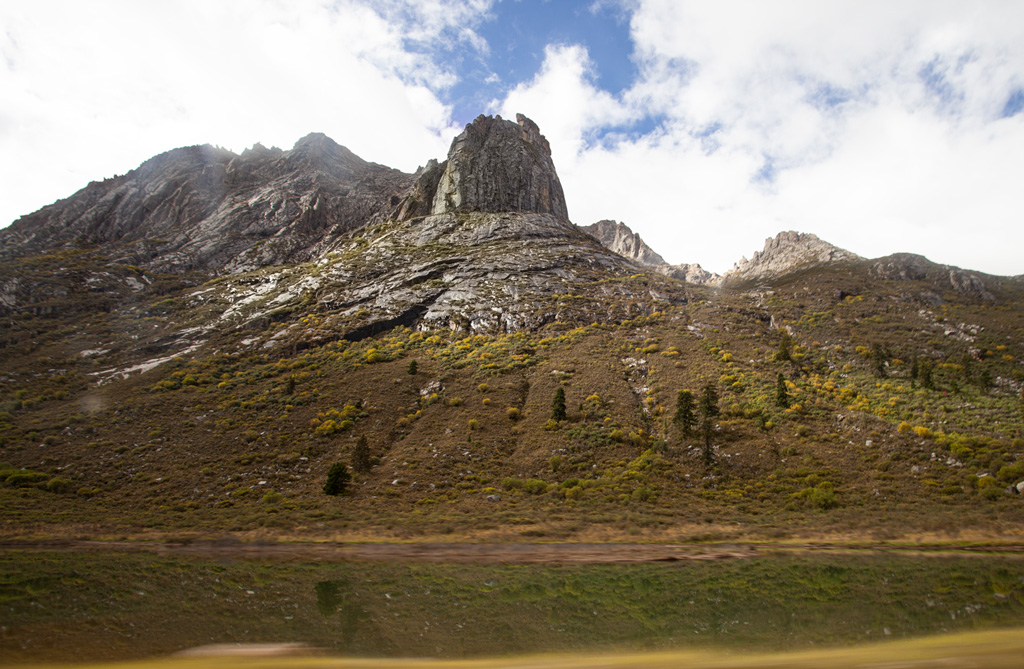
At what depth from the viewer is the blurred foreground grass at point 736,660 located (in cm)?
689

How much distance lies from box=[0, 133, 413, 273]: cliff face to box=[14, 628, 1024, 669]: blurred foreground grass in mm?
115209

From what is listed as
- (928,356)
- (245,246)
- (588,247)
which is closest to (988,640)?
(928,356)

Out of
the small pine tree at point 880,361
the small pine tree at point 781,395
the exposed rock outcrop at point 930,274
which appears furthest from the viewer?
the exposed rock outcrop at point 930,274

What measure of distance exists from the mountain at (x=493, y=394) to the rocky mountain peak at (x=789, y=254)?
1138 inches

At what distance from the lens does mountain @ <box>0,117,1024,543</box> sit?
28.3 m

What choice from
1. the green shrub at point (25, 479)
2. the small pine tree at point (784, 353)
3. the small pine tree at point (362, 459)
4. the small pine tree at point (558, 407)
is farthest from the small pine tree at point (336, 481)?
the small pine tree at point (784, 353)

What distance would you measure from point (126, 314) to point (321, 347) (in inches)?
1659

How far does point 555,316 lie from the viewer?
66.1 metres

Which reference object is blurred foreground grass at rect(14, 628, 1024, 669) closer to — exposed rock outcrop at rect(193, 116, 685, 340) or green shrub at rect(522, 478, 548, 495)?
green shrub at rect(522, 478, 548, 495)

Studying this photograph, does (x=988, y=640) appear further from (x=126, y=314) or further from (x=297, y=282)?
(x=126, y=314)

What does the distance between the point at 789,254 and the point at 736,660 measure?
166 metres

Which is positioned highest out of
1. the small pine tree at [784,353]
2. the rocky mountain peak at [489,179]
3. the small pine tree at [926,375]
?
the rocky mountain peak at [489,179]

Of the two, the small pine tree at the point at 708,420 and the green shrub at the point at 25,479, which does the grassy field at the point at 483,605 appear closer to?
the small pine tree at the point at 708,420

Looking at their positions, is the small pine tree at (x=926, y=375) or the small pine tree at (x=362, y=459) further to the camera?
the small pine tree at (x=926, y=375)
